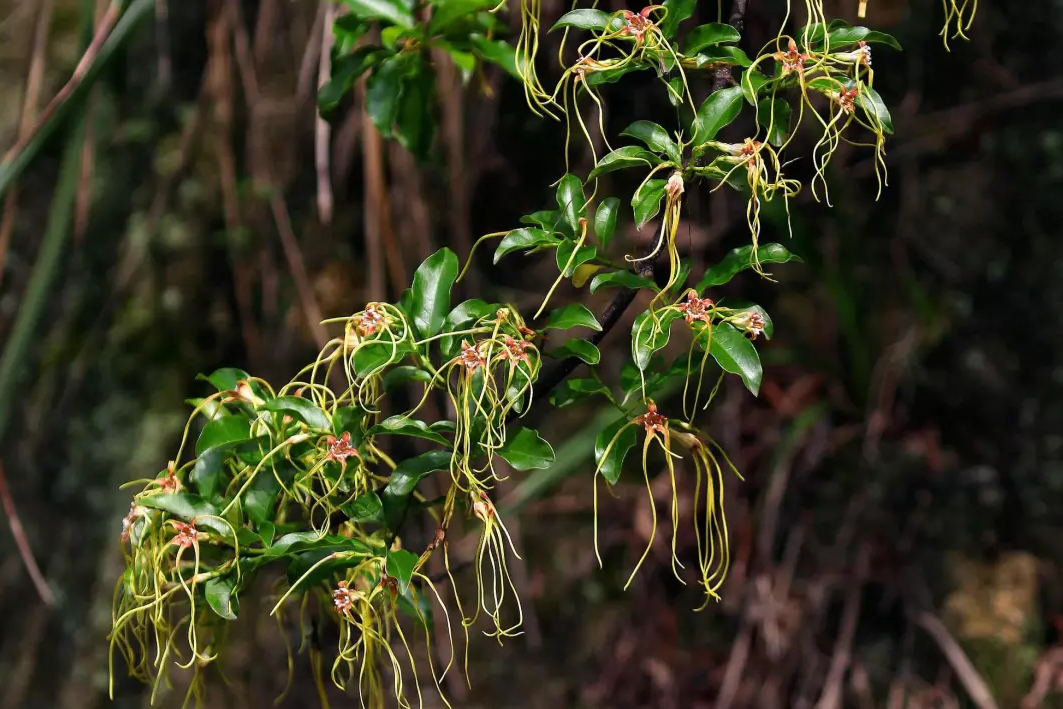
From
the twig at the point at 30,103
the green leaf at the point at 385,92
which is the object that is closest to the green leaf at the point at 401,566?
the green leaf at the point at 385,92

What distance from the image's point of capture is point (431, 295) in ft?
1.66

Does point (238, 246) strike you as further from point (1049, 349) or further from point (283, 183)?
point (1049, 349)

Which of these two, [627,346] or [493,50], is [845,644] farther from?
[493,50]

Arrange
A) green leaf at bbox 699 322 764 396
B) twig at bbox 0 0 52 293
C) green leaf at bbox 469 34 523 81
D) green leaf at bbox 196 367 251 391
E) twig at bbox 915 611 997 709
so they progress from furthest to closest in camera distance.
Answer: twig at bbox 915 611 997 709 → twig at bbox 0 0 52 293 → green leaf at bbox 469 34 523 81 → green leaf at bbox 196 367 251 391 → green leaf at bbox 699 322 764 396

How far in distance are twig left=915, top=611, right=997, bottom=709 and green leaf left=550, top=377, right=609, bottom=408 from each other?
80 cm

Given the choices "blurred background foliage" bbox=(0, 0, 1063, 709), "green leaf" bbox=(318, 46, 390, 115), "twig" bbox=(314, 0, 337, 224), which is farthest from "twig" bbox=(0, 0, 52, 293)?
"green leaf" bbox=(318, 46, 390, 115)

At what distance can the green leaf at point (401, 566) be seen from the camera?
443 mm

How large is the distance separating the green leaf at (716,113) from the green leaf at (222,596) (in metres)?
0.35

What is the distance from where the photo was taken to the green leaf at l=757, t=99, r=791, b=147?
47 cm

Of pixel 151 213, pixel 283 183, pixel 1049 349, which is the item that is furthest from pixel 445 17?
pixel 1049 349

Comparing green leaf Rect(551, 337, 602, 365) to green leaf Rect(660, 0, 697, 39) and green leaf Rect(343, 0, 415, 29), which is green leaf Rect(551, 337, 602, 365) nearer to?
green leaf Rect(660, 0, 697, 39)

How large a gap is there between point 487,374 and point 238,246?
777 mm

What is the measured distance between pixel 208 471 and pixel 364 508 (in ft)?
0.31

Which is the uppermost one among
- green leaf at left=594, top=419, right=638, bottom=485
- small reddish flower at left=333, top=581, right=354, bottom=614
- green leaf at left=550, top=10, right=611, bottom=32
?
green leaf at left=550, top=10, right=611, bottom=32
